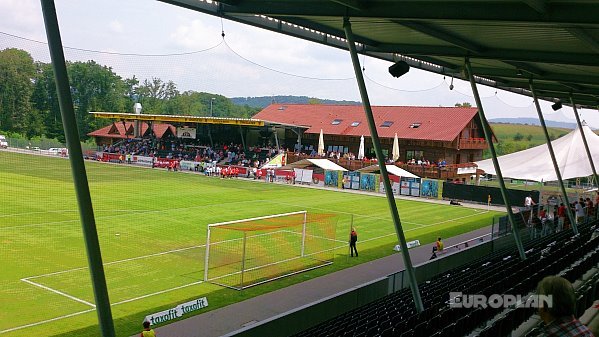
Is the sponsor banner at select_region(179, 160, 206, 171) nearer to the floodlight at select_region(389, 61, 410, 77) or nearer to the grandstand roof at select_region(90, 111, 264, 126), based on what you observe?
the grandstand roof at select_region(90, 111, 264, 126)

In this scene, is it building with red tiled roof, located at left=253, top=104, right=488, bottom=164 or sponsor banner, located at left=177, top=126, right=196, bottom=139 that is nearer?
sponsor banner, located at left=177, top=126, right=196, bottom=139

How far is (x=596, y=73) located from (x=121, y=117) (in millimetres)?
12826

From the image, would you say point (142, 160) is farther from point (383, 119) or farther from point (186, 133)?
point (383, 119)

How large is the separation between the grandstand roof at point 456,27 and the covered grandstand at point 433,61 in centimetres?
2

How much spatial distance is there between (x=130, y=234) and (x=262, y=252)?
5774mm

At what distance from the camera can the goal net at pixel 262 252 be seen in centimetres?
1477

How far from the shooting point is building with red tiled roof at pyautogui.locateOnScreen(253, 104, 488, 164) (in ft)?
150

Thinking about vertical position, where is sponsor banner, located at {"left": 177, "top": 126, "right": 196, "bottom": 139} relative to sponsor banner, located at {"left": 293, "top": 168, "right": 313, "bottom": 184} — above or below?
above

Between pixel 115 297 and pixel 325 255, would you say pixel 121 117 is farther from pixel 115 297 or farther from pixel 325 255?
pixel 325 255

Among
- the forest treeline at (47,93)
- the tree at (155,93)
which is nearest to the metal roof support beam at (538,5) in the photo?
the forest treeline at (47,93)

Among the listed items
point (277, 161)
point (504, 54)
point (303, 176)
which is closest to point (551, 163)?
point (504, 54)

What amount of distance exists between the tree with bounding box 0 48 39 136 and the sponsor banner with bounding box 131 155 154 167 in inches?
470

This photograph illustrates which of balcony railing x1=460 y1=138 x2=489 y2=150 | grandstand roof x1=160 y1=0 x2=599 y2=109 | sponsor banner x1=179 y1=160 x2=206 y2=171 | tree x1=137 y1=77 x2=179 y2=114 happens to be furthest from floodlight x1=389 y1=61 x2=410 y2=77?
balcony railing x1=460 y1=138 x2=489 y2=150

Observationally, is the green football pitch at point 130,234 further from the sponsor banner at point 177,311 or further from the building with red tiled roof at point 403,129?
the building with red tiled roof at point 403,129
